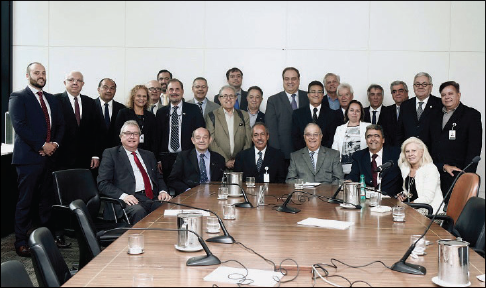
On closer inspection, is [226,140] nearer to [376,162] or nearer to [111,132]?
[111,132]

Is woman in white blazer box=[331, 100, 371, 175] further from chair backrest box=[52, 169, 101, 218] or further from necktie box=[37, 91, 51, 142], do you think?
necktie box=[37, 91, 51, 142]

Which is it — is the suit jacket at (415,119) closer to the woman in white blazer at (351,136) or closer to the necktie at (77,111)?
the woman in white blazer at (351,136)

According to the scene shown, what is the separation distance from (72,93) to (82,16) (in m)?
2.29

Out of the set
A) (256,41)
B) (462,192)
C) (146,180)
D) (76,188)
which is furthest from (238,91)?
(462,192)

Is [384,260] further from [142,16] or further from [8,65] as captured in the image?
[8,65]

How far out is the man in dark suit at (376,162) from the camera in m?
5.16

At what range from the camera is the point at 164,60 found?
7.86 metres

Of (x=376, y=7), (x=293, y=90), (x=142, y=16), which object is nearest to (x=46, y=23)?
(x=142, y=16)

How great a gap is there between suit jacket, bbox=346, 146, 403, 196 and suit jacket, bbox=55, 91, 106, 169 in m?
2.85

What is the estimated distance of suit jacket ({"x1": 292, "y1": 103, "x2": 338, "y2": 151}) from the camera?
20.1ft

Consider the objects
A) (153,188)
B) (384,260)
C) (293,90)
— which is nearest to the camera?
(384,260)

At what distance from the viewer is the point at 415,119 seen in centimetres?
600

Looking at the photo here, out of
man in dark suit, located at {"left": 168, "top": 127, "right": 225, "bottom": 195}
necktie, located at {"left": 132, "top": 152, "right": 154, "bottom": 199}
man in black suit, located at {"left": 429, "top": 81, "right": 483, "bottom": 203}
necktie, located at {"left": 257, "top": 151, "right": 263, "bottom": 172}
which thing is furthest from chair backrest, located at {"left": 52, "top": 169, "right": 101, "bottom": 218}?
man in black suit, located at {"left": 429, "top": 81, "right": 483, "bottom": 203}

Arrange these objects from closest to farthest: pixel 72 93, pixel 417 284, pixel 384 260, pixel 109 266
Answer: pixel 417 284 → pixel 109 266 → pixel 384 260 → pixel 72 93
